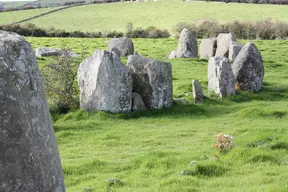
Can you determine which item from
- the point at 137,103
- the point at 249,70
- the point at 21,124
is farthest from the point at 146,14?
the point at 21,124

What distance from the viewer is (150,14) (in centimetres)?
8012

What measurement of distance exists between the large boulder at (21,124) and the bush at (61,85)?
11.2 metres

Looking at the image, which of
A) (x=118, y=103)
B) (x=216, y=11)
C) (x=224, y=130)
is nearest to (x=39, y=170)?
(x=224, y=130)

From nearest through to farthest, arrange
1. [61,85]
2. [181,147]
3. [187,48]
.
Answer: [181,147]
[61,85]
[187,48]

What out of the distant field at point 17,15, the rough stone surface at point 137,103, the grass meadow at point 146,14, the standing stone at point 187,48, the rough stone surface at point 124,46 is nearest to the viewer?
the rough stone surface at point 137,103

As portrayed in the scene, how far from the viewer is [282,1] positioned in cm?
8031

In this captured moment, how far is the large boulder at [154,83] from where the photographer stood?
16203mm

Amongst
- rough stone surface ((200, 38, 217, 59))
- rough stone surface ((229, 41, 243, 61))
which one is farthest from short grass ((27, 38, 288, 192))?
rough stone surface ((200, 38, 217, 59))

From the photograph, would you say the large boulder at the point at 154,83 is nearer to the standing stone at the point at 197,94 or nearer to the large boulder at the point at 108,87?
the large boulder at the point at 108,87

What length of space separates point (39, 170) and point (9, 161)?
1.01 ft

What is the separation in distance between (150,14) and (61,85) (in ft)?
214

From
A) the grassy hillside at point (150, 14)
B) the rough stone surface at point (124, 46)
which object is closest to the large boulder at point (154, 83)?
the rough stone surface at point (124, 46)

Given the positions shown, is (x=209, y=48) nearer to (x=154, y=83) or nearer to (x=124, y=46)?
Answer: (x=124, y=46)

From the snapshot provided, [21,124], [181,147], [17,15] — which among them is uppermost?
[21,124]
